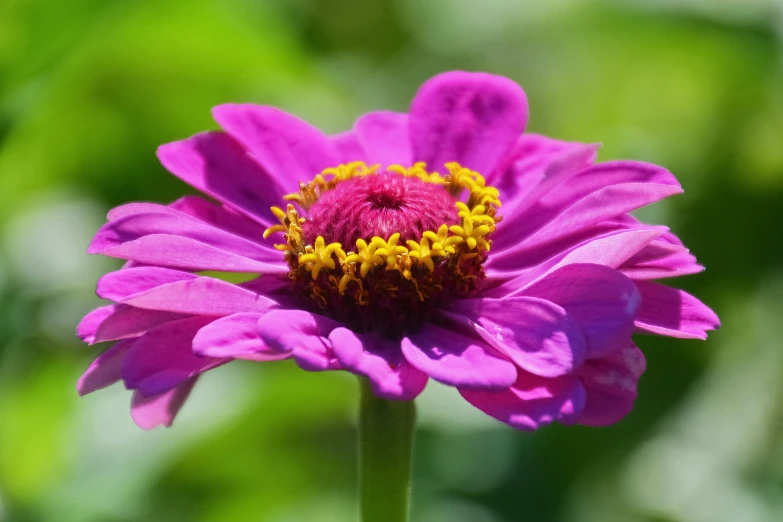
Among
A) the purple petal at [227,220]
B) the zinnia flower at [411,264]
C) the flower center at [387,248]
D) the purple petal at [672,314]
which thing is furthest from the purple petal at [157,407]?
the purple petal at [672,314]

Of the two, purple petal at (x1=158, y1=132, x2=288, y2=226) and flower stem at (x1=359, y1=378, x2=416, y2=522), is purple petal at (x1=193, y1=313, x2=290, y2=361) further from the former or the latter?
purple petal at (x1=158, y1=132, x2=288, y2=226)

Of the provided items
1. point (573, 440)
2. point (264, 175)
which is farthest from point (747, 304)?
point (264, 175)

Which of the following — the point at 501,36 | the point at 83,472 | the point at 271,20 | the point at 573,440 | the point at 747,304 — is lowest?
the point at 573,440

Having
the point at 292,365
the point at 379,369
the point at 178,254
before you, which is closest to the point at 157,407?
the point at 178,254

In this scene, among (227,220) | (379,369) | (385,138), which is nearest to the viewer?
(379,369)

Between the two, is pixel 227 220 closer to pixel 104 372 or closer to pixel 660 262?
pixel 104 372

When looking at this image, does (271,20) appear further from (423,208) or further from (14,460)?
(423,208)
